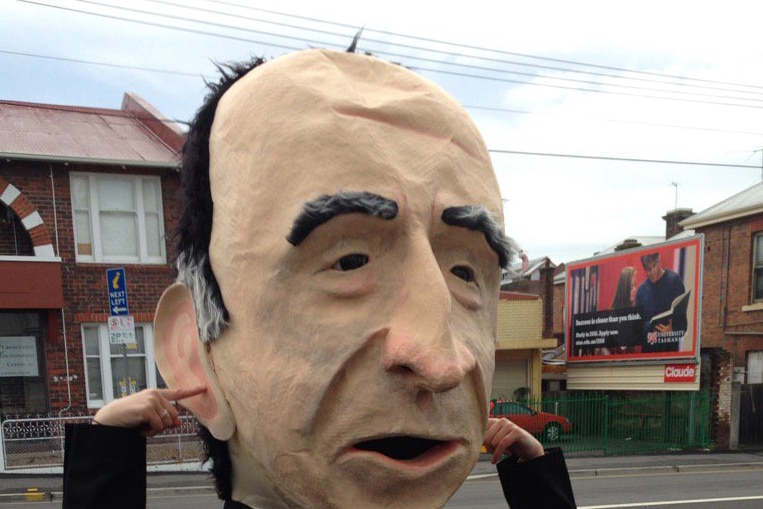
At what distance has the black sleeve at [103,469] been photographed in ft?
4.70

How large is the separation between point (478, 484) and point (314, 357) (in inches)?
339

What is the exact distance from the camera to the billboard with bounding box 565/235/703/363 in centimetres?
1202

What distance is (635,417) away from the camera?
13.0 metres

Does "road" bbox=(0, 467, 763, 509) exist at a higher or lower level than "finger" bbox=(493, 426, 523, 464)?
lower

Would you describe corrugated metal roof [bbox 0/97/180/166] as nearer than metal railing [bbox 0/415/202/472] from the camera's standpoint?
No

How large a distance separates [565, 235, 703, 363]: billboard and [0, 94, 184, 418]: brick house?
975cm

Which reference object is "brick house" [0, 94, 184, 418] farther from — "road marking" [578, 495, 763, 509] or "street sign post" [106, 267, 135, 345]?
"road marking" [578, 495, 763, 509]

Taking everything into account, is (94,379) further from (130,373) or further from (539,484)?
(539,484)

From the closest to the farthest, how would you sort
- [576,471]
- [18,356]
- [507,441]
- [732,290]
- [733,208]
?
[507,441] → [18,356] → [576,471] → [733,208] → [732,290]

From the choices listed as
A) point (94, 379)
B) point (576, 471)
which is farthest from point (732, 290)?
point (94, 379)

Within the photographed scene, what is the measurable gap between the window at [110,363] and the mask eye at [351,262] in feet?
32.4

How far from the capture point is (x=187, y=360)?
1466 mm

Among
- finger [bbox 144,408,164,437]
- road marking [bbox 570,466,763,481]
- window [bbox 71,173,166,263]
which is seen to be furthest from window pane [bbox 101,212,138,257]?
finger [bbox 144,408,164,437]

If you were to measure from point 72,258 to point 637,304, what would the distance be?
1138cm
